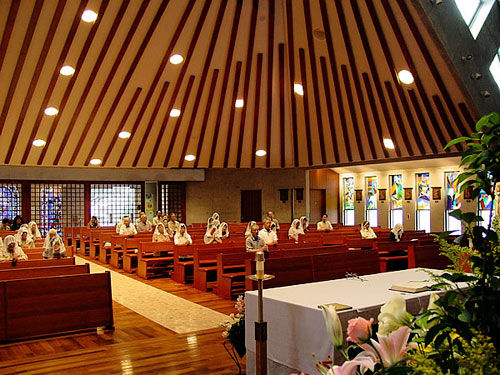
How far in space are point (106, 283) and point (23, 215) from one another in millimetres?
12413

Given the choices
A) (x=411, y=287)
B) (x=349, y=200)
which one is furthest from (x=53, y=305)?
(x=349, y=200)

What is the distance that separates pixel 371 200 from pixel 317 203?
2.09 meters

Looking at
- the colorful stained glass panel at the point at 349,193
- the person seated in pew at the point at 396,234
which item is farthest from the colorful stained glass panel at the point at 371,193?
the person seated in pew at the point at 396,234

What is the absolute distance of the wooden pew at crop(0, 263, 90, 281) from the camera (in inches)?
268

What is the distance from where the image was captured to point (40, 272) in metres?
6.99

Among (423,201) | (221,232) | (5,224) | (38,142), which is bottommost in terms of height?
(221,232)

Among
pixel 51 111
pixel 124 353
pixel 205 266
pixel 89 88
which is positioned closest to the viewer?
pixel 124 353

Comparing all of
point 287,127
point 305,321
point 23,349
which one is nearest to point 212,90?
point 287,127

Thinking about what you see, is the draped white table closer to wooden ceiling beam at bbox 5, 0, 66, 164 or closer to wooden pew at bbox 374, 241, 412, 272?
wooden pew at bbox 374, 241, 412, 272

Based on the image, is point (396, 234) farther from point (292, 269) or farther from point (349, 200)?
point (349, 200)

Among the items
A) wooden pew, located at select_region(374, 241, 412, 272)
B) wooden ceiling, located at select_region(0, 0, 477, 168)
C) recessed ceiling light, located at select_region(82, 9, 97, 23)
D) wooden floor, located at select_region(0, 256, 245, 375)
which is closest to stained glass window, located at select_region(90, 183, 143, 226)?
wooden ceiling, located at select_region(0, 0, 477, 168)

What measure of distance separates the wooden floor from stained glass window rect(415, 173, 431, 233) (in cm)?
1282

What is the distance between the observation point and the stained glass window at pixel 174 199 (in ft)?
64.3

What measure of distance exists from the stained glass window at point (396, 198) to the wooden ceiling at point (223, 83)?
8.29 feet
